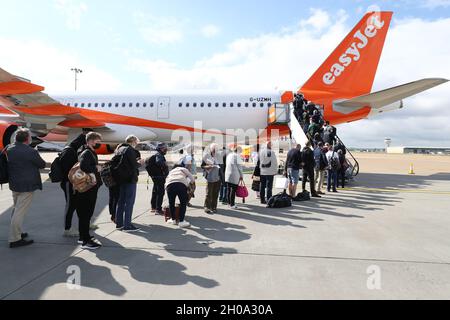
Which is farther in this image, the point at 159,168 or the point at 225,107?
the point at 225,107

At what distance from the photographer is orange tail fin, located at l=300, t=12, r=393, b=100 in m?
13.7

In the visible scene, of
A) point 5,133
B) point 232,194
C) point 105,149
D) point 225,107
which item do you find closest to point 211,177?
point 232,194

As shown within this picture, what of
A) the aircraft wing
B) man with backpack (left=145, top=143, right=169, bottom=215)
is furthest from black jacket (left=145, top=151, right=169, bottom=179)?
the aircraft wing

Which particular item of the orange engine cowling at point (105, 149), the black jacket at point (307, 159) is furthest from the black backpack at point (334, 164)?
the orange engine cowling at point (105, 149)

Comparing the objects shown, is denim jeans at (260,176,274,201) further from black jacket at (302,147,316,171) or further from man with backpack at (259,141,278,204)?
black jacket at (302,147,316,171)

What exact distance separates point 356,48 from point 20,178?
15.2m

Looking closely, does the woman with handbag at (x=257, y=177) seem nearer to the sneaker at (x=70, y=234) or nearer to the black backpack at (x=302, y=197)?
the black backpack at (x=302, y=197)

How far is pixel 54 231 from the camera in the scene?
5074 mm

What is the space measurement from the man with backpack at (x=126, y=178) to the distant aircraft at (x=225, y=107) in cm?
871

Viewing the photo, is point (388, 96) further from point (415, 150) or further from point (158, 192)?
point (415, 150)

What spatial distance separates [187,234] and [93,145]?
2.28m

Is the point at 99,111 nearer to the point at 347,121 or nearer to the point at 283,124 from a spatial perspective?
the point at 283,124

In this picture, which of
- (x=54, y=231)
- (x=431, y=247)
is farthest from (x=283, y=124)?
(x=54, y=231)

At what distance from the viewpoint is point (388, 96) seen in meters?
12.0
